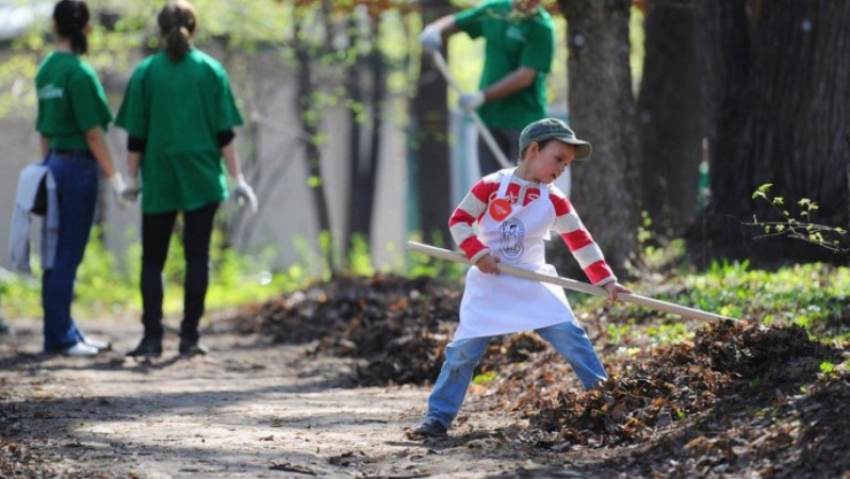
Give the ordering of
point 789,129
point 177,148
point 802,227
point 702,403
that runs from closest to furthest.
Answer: point 702,403
point 802,227
point 177,148
point 789,129

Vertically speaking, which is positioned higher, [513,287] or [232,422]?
[513,287]

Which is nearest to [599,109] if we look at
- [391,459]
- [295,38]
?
[391,459]

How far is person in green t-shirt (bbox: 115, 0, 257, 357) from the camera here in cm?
934

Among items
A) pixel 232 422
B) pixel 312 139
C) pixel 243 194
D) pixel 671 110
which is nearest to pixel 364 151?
pixel 312 139

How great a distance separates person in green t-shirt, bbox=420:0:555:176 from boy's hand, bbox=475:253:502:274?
357 cm

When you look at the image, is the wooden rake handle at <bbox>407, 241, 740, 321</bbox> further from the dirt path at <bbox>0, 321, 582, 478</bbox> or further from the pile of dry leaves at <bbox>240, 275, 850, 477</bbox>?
the dirt path at <bbox>0, 321, 582, 478</bbox>

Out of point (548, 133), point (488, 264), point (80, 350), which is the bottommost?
point (80, 350)

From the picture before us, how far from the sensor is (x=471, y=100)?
32.2ft

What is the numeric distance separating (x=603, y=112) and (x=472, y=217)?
12.9 feet

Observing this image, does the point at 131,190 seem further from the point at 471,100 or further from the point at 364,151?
the point at 364,151

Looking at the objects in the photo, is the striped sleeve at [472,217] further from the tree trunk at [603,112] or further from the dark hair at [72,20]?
the dark hair at [72,20]

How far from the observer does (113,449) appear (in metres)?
5.95

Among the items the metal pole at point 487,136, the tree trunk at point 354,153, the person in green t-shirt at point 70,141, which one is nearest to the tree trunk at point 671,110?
the metal pole at point 487,136

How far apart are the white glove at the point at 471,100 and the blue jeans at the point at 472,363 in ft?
11.6
